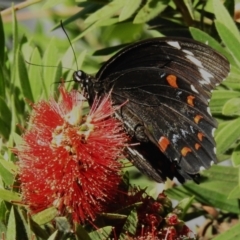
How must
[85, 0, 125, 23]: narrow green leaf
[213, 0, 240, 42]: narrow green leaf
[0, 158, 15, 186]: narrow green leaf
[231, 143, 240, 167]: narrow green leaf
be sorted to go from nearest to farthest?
1. [0, 158, 15, 186]: narrow green leaf
2. [231, 143, 240, 167]: narrow green leaf
3. [213, 0, 240, 42]: narrow green leaf
4. [85, 0, 125, 23]: narrow green leaf

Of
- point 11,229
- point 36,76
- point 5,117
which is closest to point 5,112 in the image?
point 5,117

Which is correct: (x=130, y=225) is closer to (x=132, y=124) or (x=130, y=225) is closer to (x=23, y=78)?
(x=132, y=124)

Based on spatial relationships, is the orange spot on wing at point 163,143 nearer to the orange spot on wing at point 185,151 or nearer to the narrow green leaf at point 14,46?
the orange spot on wing at point 185,151

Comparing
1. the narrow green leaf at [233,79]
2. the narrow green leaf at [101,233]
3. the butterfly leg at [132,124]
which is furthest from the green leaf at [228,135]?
the narrow green leaf at [101,233]

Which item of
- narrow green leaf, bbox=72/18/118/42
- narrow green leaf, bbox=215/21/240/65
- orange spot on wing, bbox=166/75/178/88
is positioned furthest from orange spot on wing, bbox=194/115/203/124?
Answer: narrow green leaf, bbox=72/18/118/42

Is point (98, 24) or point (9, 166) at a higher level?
point (98, 24)

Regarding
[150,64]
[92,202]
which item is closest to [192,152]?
[150,64]

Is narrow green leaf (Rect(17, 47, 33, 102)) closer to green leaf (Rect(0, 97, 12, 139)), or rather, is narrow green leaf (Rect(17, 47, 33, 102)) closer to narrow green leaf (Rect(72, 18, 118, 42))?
green leaf (Rect(0, 97, 12, 139))
